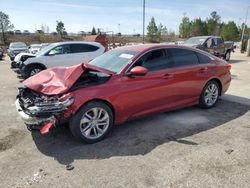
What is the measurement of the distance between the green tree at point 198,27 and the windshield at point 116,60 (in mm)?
59948

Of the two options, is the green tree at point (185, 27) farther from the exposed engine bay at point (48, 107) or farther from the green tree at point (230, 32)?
the exposed engine bay at point (48, 107)

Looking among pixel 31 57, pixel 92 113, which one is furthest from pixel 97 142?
pixel 31 57

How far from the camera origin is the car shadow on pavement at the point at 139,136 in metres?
3.72

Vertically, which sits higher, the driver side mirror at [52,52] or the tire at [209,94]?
the driver side mirror at [52,52]

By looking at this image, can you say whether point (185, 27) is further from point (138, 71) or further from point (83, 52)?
point (138, 71)

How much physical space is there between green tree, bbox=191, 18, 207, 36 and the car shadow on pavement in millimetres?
59654

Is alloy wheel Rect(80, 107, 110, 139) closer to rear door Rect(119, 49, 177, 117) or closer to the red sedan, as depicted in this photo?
the red sedan

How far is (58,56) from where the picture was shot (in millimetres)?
10375

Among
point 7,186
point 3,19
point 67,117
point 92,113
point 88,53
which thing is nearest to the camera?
point 7,186

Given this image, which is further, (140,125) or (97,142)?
(140,125)

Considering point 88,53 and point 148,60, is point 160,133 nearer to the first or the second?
point 148,60

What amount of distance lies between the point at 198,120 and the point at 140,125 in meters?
1.22

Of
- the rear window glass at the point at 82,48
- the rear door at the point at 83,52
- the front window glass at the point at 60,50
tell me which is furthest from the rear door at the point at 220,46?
the front window glass at the point at 60,50

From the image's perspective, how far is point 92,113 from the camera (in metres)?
3.97
